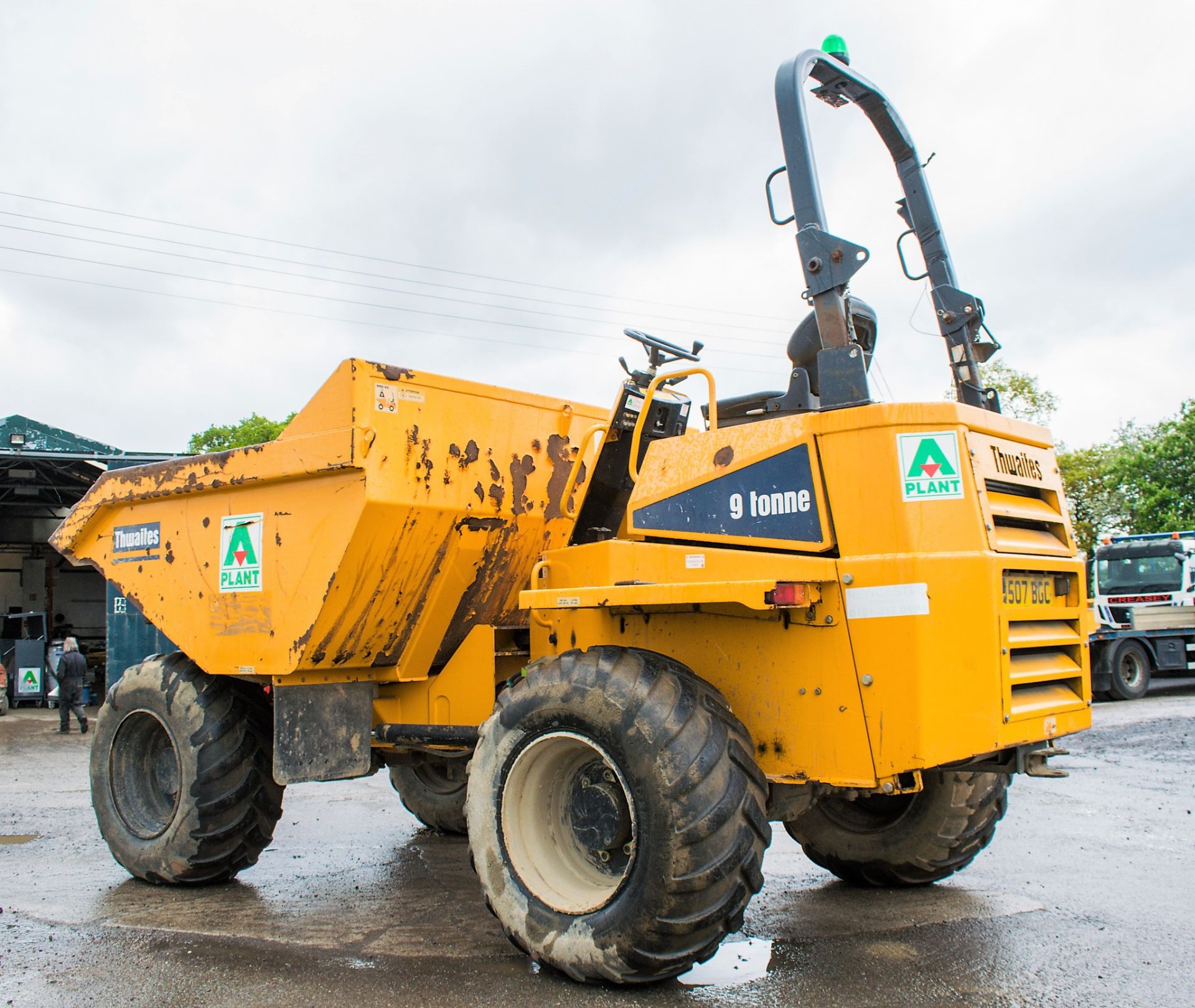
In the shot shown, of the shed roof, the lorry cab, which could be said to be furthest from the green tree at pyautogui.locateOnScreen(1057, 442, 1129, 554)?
the shed roof

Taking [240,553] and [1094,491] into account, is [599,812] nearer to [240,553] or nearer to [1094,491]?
[240,553]

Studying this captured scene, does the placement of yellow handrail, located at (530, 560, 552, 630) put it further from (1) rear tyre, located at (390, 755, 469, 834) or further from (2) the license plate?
(1) rear tyre, located at (390, 755, 469, 834)

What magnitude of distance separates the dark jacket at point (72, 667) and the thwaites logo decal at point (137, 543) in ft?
38.7

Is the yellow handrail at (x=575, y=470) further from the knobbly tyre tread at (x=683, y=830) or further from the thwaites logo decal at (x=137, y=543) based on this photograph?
the thwaites logo decal at (x=137, y=543)

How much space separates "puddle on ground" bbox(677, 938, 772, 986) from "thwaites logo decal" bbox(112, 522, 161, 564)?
3.89 m

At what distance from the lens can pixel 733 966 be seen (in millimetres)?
4434

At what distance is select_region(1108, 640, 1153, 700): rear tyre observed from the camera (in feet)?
58.7

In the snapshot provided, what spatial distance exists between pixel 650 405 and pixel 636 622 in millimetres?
1123

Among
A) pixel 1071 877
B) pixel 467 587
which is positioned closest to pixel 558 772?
pixel 467 587

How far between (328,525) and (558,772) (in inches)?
68.2

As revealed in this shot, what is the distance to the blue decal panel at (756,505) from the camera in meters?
4.20

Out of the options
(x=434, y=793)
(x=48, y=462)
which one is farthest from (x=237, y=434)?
(x=434, y=793)

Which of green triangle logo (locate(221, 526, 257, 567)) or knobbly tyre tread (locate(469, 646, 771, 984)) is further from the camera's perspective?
green triangle logo (locate(221, 526, 257, 567))

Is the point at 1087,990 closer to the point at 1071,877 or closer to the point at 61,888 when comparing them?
the point at 1071,877
